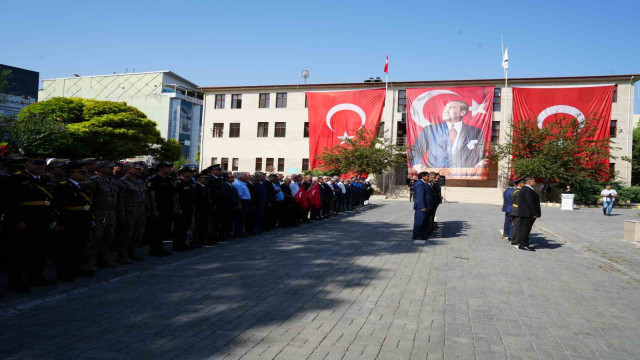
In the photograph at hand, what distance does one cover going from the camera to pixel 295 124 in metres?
49.8

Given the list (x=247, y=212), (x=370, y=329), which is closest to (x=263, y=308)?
(x=370, y=329)

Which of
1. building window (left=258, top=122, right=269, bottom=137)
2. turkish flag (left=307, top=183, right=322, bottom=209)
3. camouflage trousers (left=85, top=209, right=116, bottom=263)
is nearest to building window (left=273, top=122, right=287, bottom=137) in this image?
building window (left=258, top=122, right=269, bottom=137)

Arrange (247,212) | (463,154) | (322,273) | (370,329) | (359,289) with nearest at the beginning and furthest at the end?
(370,329) < (359,289) < (322,273) < (247,212) < (463,154)

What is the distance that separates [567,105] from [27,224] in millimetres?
44488

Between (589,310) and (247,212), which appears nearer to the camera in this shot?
(589,310)

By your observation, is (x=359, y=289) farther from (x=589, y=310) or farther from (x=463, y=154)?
(x=463, y=154)

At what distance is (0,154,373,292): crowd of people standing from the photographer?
231 inches

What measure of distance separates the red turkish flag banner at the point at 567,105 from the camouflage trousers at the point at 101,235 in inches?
1574

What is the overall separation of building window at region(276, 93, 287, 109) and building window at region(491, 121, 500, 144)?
73.2 feet

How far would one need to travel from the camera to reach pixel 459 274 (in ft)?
25.6

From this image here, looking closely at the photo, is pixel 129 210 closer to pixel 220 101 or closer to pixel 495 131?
pixel 495 131

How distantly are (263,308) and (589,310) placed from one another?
4207 mm

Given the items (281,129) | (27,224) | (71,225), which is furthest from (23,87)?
(27,224)

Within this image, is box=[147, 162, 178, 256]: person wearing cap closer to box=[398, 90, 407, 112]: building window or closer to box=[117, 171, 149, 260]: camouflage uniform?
box=[117, 171, 149, 260]: camouflage uniform
